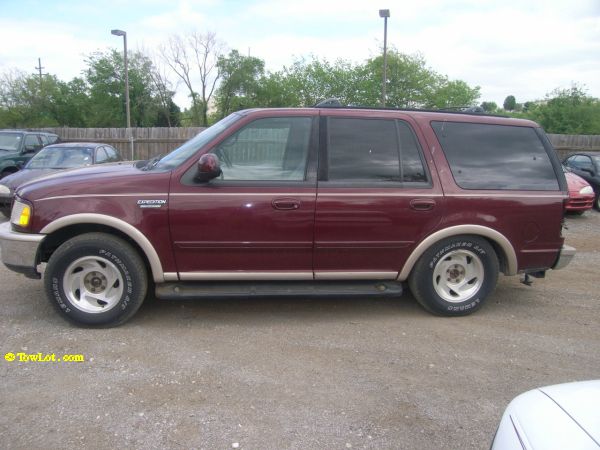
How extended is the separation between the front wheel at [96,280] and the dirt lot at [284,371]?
0.17 meters

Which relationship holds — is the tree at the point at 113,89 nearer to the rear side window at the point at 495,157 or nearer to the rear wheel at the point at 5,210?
the rear wheel at the point at 5,210

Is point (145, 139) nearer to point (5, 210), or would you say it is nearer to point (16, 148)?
point (16, 148)

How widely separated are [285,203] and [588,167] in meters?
11.4

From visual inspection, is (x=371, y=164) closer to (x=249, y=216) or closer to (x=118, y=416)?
(x=249, y=216)

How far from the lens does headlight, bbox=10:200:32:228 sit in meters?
3.74

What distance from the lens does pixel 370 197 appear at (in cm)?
393

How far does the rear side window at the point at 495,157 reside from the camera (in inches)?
164

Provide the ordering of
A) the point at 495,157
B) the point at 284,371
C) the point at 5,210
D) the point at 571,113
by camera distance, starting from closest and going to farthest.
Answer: the point at 284,371, the point at 495,157, the point at 5,210, the point at 571,113

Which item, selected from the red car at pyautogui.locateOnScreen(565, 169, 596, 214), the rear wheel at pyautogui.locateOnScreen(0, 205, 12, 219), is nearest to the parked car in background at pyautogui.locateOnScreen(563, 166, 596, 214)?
the red car at pyautogui.locateOnScreen(565, 169, 596, 214)

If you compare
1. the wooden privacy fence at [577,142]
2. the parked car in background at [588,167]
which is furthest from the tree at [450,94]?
the parked car in background at [588,167]

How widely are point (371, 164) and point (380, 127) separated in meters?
0.37

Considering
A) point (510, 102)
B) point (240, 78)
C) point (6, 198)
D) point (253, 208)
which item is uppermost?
point (510, 102)

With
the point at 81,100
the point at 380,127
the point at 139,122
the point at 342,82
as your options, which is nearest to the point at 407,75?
the point at 342,82

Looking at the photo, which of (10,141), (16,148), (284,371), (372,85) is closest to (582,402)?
(284,371)
